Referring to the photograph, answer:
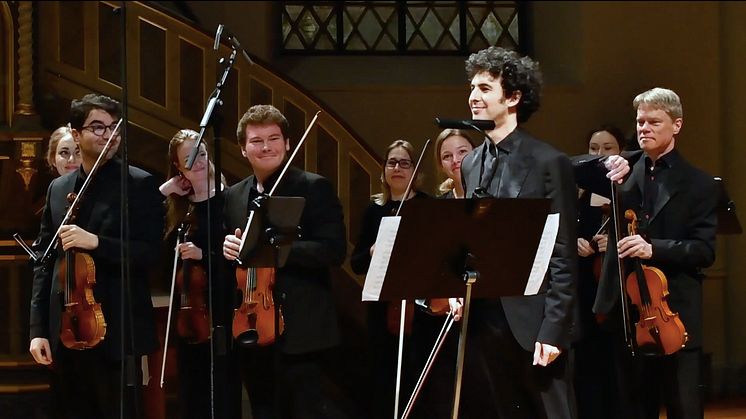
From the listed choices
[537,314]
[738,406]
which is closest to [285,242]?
[537,314]

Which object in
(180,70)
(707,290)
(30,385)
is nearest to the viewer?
(30,385)

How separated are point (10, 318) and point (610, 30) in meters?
4.50

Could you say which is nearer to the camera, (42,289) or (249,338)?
(249,338)

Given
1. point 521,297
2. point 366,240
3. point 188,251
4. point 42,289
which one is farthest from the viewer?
point 366,240

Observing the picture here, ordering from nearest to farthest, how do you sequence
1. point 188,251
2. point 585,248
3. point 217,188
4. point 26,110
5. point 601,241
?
point 217,188
point 188,251
point 601,241
point 585,248
point 26,110

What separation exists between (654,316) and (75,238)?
2155 millimetres

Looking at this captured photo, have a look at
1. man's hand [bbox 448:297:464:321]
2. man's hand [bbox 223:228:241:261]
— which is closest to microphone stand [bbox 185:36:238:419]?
man's hand [bbox 223:228:241:261]

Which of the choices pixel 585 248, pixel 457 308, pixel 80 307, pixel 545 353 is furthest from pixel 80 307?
pixel 585 248

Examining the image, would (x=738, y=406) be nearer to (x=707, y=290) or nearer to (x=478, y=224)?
(x=707, y=290)

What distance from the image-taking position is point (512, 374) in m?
3.86

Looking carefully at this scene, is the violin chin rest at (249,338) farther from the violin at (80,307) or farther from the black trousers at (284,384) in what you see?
the violin at (80,307)

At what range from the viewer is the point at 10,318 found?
6.13 metres

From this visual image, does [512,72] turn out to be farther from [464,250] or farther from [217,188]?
[217,188]

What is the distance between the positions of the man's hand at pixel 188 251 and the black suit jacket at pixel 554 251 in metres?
1.44
